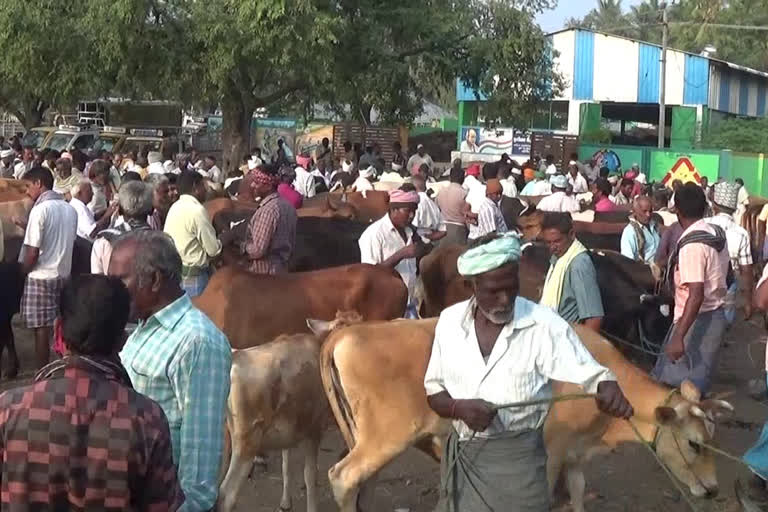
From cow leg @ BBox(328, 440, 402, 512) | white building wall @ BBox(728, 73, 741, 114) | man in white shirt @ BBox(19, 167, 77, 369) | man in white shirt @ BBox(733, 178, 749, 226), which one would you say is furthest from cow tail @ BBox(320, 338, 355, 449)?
white building wall @ BBox(728, 73, 741, 114)

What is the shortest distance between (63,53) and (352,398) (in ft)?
70.3

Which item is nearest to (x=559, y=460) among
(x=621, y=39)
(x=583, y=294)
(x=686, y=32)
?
(x=583, y=294)

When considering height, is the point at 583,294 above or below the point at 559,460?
above

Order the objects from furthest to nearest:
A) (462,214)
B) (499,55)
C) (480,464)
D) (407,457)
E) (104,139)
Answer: (104,139) < (499,55) < (462,214) < (407,457) < (480,464)

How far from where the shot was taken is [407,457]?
8.20m

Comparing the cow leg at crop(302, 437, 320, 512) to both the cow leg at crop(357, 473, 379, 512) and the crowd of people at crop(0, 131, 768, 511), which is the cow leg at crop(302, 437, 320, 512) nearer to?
the cow leg at crop(357, 473, 379, 512)

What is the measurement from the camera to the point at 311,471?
6777 mm

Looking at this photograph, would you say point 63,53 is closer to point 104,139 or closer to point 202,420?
point 104,139

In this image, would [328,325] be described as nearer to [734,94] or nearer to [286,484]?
[286,484]

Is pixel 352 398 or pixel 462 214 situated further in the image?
pixel 462 214

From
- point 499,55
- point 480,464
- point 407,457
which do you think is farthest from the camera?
point 499,55

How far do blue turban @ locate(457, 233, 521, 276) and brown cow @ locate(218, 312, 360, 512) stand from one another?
248 centimetres

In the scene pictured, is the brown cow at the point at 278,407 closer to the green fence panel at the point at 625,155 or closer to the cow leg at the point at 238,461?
the cow leg at the point at 238,461

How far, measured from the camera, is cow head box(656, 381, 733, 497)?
A: 237 inches
